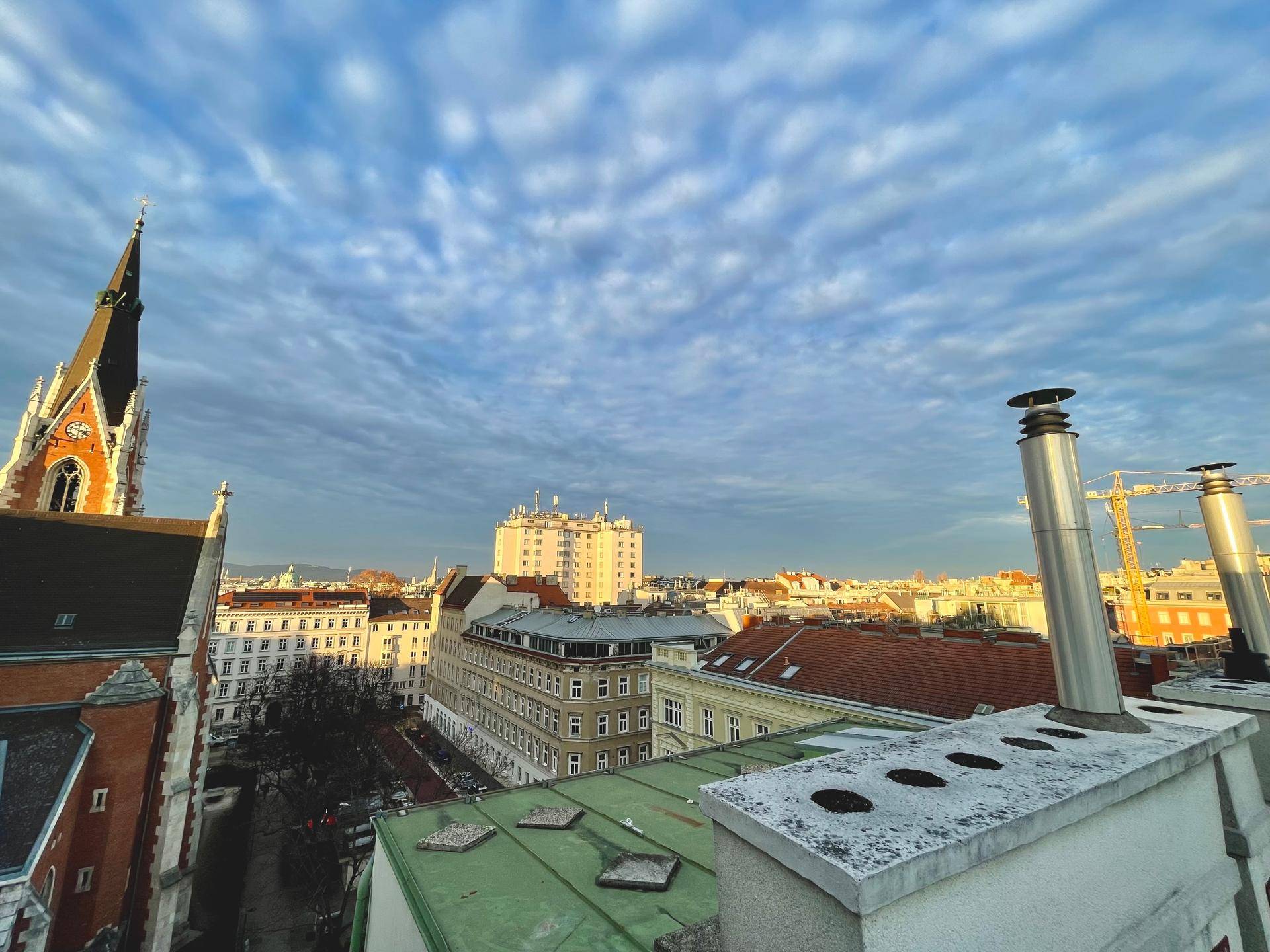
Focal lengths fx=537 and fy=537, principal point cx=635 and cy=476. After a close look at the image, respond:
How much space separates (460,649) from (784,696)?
40824mm

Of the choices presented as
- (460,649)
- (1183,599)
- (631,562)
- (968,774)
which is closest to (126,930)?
(968,774)

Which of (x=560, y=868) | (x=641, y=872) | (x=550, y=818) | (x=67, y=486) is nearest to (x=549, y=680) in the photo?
(x=550, y=818)

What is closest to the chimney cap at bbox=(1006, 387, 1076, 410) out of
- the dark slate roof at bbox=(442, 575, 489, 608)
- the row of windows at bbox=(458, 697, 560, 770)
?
the row of windows at bbox=(458, 697, 560, 770)

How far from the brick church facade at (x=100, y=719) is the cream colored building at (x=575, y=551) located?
9239cm

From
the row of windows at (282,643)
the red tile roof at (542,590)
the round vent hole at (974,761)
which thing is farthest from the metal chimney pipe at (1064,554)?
the row of windows at (282,643)

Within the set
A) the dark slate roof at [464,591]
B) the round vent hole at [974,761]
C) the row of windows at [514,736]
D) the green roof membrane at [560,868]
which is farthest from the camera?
the dark slate roof at [464,591]

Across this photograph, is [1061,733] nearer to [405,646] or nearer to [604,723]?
[604,723]

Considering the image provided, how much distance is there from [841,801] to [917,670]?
2026 centimetres

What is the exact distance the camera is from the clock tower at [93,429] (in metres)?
29.7

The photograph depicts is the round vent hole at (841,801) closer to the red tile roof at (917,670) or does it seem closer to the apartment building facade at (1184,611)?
the red tile roof at (917,670)

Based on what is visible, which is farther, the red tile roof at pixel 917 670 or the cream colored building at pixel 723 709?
the cream colored building at pixel 723 709

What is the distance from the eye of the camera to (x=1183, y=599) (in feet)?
211

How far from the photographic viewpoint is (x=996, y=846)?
252 centimetres

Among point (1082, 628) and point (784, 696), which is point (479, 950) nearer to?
point (1082, 628)
